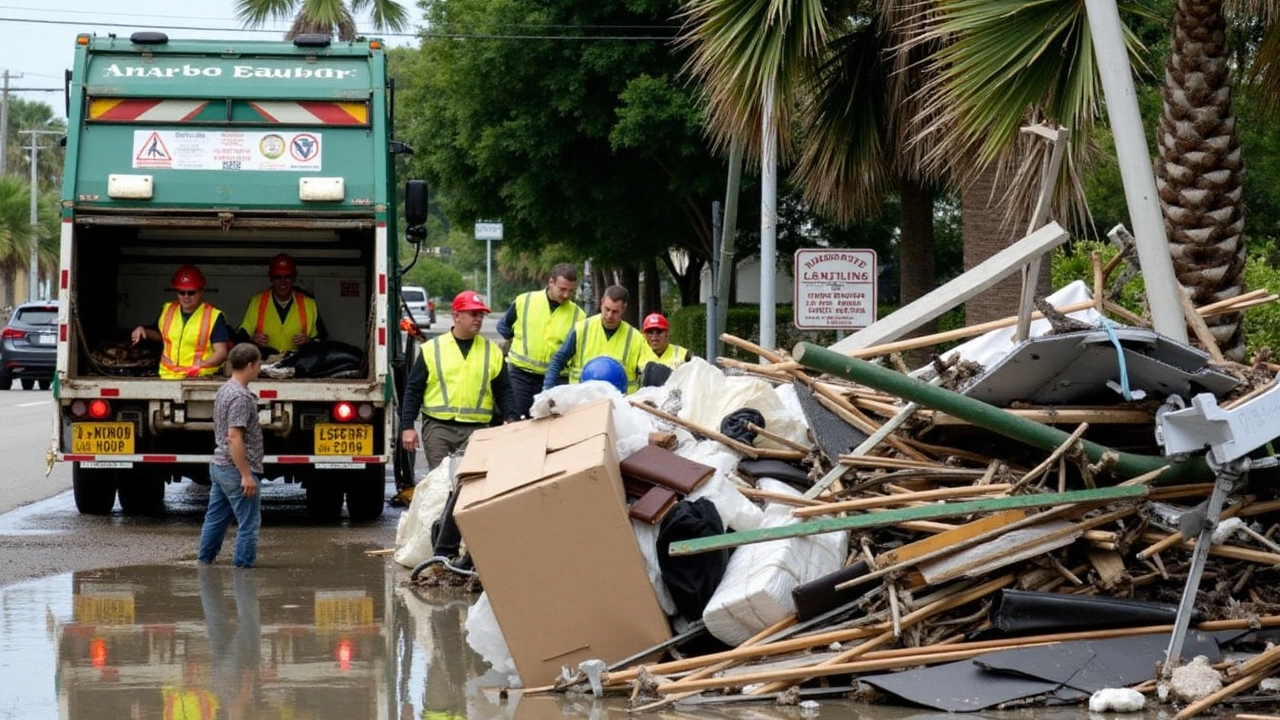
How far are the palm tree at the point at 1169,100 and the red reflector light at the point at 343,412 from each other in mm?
4420

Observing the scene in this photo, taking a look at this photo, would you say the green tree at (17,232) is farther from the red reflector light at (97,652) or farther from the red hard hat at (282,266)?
the red reflector light at (97,652)

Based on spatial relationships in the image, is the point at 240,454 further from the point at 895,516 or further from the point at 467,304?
the point at 895,516

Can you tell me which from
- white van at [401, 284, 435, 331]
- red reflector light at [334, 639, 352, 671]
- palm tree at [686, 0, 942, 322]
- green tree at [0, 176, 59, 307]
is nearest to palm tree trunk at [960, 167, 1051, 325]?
palm tree at [686, 0, 942, 322]

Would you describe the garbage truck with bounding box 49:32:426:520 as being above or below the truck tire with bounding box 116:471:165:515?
above

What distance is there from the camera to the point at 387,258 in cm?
1199

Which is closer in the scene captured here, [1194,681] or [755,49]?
[1194,681]

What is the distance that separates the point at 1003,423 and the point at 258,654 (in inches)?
130

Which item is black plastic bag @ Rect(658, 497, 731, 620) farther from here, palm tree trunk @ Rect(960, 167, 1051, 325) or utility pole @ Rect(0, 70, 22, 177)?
utility pole @ Rect(0, 70, 22, 177)

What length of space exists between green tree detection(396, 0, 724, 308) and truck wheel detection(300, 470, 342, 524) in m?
10.4

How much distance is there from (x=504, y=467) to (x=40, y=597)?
11.1ft

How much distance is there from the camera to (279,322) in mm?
13008

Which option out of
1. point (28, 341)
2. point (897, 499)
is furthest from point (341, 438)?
point (28, 341)

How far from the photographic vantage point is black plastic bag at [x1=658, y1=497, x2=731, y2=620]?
6.68 meters

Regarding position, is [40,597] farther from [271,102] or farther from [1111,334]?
[1111,334]
